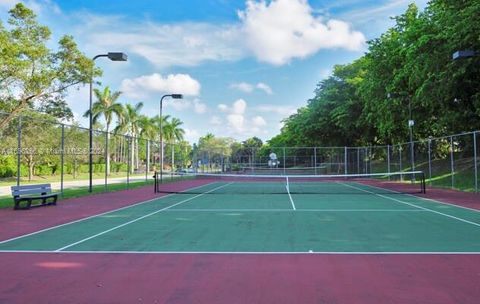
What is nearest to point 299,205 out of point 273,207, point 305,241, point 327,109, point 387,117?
point 273,207

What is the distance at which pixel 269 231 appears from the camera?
35.3 ft

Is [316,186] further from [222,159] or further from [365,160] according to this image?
[222,159]

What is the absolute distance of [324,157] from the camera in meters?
48.7

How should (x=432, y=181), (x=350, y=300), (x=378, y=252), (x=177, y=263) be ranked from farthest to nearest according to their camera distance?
(x=432, y=181)
(x=378, y=252)
(x=177, y=263)
(x=350, y=300)

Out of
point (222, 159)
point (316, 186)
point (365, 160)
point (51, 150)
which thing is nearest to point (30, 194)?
point (51, 150)

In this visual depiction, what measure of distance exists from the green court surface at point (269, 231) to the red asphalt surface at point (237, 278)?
29.4 inches

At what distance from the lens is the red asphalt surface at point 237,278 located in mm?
5609

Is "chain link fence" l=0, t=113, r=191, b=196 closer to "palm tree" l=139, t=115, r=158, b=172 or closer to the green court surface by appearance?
the green court surface

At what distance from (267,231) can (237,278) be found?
4.31m

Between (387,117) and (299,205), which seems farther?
(387,117)

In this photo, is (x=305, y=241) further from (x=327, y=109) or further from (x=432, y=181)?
(x=327, y=109)

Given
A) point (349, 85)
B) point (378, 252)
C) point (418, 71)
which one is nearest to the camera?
point (378, 252)

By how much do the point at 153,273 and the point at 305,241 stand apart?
3.63m

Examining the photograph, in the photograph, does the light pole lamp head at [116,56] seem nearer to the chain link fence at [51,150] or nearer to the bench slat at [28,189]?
the chain link fence at [51,150]
